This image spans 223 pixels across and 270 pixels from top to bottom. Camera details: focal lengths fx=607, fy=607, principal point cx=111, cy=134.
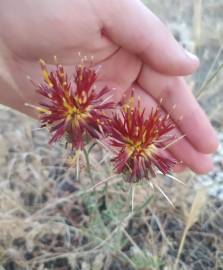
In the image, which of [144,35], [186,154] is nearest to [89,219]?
[186,154]

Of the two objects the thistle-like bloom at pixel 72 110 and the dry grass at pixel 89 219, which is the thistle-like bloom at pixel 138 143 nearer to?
the thistle-like bloom at pixel 72 110

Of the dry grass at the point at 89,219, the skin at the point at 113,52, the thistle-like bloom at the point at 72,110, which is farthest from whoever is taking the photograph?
the dry grass at the point at 89,219

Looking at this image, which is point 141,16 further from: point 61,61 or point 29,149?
point 29,149

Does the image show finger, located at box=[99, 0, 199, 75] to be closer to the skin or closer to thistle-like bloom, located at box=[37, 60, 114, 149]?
the skin

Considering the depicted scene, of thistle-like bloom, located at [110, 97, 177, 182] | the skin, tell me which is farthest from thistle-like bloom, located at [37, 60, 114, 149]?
the skin

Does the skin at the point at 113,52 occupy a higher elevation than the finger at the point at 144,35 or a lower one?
lower

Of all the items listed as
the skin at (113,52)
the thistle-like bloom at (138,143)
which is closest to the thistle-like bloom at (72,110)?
the thistle-like bloom at (138,143)

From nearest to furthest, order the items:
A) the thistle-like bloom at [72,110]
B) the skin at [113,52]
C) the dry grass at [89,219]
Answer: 1. the thistle-like bloom at [72,110]
2. the skin at [113,52]
3. the dry grass at [89,219]

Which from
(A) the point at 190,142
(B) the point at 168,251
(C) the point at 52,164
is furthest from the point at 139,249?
(C) the point at 52,164
